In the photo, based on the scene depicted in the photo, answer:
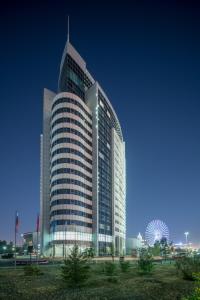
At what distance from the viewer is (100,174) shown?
160 m

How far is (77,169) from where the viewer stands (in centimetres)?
13975

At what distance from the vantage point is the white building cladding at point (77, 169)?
13362 cm

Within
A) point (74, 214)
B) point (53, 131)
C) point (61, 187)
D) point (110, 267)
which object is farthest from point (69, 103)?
point (110, 267)

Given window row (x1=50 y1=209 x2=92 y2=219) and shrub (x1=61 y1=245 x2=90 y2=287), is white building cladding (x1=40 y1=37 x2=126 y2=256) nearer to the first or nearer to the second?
window row (x1=50 y1=209 x2=92 y2=219)

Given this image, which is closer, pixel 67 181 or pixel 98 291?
pixel 98 291

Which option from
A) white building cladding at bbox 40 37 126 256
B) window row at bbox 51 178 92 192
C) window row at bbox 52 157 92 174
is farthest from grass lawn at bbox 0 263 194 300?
window row at bbox 52 157 92 174

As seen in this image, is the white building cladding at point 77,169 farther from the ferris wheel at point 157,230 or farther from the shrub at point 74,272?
the shrub at point 74,272

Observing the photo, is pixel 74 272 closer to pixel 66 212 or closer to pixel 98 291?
pixel 98 291

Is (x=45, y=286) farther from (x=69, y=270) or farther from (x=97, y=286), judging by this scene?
(x=97, y=286)

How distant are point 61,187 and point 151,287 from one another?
105957mm

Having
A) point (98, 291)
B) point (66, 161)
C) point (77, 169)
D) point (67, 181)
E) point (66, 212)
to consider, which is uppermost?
point (66, 161)

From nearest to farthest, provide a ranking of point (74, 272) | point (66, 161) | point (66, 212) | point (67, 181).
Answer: point (74, 272)
point (66, 212)
point (67, 181)
point (66, 161)

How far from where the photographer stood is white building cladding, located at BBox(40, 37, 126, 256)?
438 ft

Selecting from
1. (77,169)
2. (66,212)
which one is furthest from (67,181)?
(66,212)
